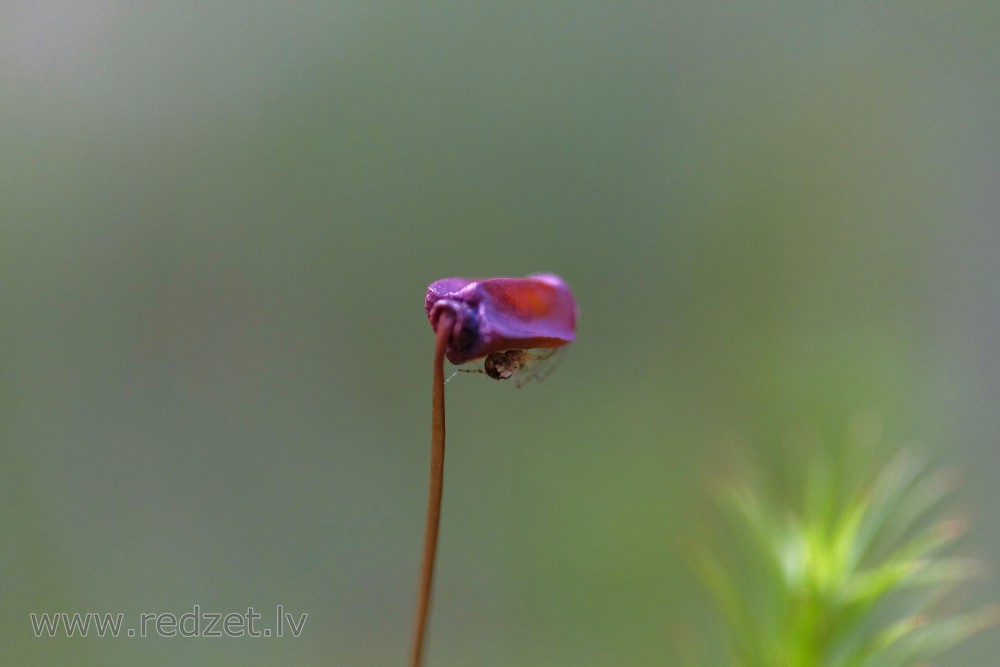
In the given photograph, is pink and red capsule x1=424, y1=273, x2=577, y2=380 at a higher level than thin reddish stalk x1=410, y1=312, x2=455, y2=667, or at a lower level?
higher

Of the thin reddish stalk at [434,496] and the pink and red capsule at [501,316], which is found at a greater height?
the pink and red capsule at [501,316]

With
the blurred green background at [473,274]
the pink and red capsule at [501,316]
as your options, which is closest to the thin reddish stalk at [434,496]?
the pink and red capsule at [501,316]

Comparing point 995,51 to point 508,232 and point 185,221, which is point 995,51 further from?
point 185,221

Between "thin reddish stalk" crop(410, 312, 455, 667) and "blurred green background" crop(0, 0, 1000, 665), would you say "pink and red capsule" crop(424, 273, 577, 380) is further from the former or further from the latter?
"blurred green background" crop(0, 0, 1000, 665)

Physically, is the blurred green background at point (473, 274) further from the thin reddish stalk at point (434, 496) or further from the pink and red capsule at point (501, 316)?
the thin reddish stalk at point (434, 496)

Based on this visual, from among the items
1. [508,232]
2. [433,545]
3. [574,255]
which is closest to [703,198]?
[574,255]

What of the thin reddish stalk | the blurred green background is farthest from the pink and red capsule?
the blurred green background
